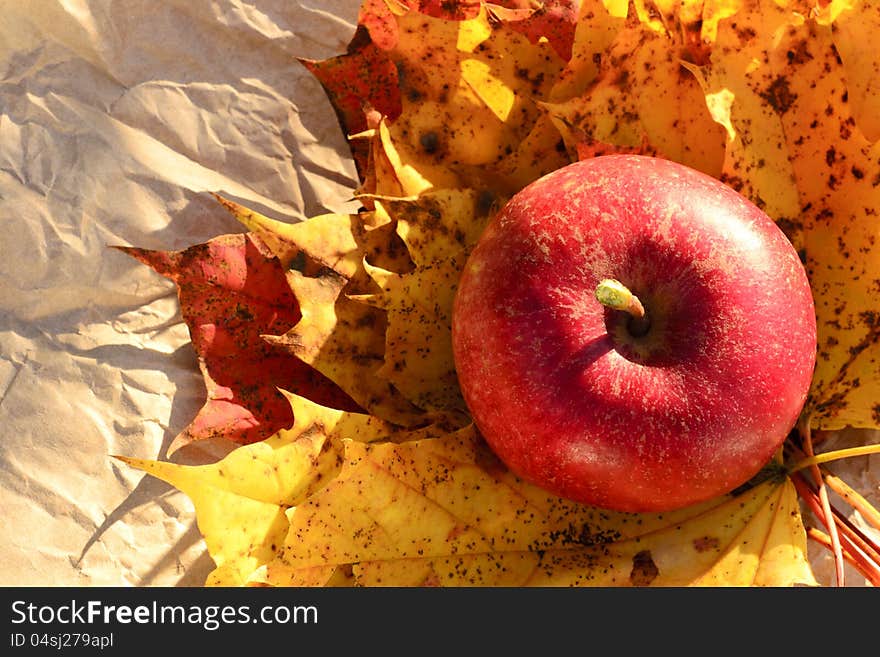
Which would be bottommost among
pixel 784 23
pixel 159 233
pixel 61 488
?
pixel 61 488

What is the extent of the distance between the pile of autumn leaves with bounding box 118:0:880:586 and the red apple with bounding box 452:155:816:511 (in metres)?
0.09

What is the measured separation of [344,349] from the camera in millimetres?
819

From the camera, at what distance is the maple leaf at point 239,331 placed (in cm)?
84

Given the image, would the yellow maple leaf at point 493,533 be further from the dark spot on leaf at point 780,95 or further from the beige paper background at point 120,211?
the dark spot on leaf at point 780,95

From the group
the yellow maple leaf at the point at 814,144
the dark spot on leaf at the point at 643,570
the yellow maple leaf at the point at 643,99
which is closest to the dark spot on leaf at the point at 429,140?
the yellow maple leaf at the point at 643,99

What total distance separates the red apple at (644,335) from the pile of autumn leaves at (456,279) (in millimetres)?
88

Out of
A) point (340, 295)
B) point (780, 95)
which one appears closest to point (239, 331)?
point (340, 295)

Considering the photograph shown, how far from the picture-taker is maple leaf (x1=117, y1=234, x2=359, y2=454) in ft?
2.76

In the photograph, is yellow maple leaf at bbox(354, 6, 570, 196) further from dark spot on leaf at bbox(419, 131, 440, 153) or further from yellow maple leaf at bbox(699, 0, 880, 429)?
yellow maple leaf at bbox(699, 0, 880, 429)

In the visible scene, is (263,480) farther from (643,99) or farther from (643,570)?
(643,99)

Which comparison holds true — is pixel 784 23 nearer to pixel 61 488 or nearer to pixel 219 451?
pixel 219 451

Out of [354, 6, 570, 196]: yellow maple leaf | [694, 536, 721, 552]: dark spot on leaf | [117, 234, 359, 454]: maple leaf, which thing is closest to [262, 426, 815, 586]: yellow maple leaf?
[694, 536, 721, 552]: dark spot on leaf
